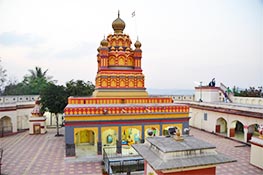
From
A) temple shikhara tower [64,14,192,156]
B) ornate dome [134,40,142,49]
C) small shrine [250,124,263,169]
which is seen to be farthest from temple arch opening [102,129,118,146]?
small shrine [250,124,263,169]

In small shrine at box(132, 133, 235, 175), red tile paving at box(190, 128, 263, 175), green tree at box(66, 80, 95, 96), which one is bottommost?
red tile paving at box(190, 128, 263, 175)

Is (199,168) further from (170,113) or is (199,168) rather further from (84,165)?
(170,113)

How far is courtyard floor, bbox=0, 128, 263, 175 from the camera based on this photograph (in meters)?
11.4

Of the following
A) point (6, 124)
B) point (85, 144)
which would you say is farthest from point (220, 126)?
point (6, 124)

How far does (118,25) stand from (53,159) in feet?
42.3

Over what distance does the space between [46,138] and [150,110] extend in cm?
1101

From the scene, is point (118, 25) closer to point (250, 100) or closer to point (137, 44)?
point (137, 44)

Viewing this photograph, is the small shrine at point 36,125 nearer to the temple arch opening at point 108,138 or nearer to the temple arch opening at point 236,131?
the temple arch opening at point 108,138

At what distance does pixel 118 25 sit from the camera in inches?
785

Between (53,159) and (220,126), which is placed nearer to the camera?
(53,159)

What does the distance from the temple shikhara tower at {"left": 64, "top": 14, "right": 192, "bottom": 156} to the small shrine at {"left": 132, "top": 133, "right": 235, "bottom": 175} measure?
7.61 metres

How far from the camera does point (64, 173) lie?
1115 centimetres

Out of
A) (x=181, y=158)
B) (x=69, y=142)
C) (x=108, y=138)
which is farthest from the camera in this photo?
(x=108, y=138)

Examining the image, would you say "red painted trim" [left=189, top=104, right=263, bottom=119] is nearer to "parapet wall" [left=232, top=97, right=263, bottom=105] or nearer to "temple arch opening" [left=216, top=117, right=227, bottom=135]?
"temple arch opening" [left=216, top=117, right=227, bottom=135]
